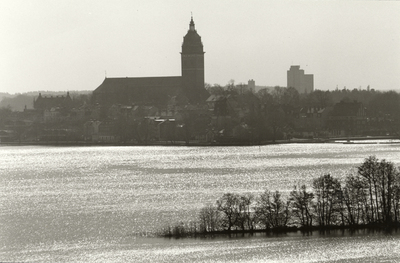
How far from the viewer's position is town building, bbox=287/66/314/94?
145m

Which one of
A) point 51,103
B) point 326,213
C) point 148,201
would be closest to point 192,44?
point 51,103

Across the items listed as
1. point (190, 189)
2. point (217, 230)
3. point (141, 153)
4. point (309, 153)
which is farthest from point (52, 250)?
point (141, 153)

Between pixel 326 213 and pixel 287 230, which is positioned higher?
pixel 326 213

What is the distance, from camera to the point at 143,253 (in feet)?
68.1

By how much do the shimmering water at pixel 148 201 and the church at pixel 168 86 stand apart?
25045 millimetres

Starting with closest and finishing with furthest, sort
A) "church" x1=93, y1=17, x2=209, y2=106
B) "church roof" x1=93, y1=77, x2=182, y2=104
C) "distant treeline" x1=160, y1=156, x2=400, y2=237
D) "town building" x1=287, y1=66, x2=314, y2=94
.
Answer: "distant treeline" x1=160, y1=156, x2=400, y2=237
"church" x1=93, y1=17, x2=209, y2=106
"church roof" x1=93, y1=77, x2=182, y2=104
"town building" x1=287, y1=66, x2=314, y2=94

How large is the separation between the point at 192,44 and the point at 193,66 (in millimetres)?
2052

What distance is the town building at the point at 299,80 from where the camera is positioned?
14512 centimetres

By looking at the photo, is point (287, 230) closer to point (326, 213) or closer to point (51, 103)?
point (326, 213)

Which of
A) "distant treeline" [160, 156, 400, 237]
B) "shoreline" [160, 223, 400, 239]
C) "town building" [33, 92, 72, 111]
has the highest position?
"town building" [33, 92, 72, 111]

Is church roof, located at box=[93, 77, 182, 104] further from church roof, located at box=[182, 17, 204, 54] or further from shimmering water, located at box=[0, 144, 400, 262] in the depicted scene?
shimmering water, located at box=[0, 144, 400, 262]

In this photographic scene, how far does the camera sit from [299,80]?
146 m

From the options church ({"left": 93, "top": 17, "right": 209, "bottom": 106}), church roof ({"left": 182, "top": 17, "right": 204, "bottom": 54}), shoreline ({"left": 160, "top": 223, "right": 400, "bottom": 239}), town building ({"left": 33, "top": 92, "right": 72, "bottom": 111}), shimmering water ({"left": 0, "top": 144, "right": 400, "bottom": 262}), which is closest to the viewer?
shimmering water ({"left": 0, "top": 144, "right": 400, "bottom": 262})

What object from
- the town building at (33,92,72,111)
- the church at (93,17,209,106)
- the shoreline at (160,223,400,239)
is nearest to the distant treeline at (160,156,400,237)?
the shoreline at (160,223,400,239)
